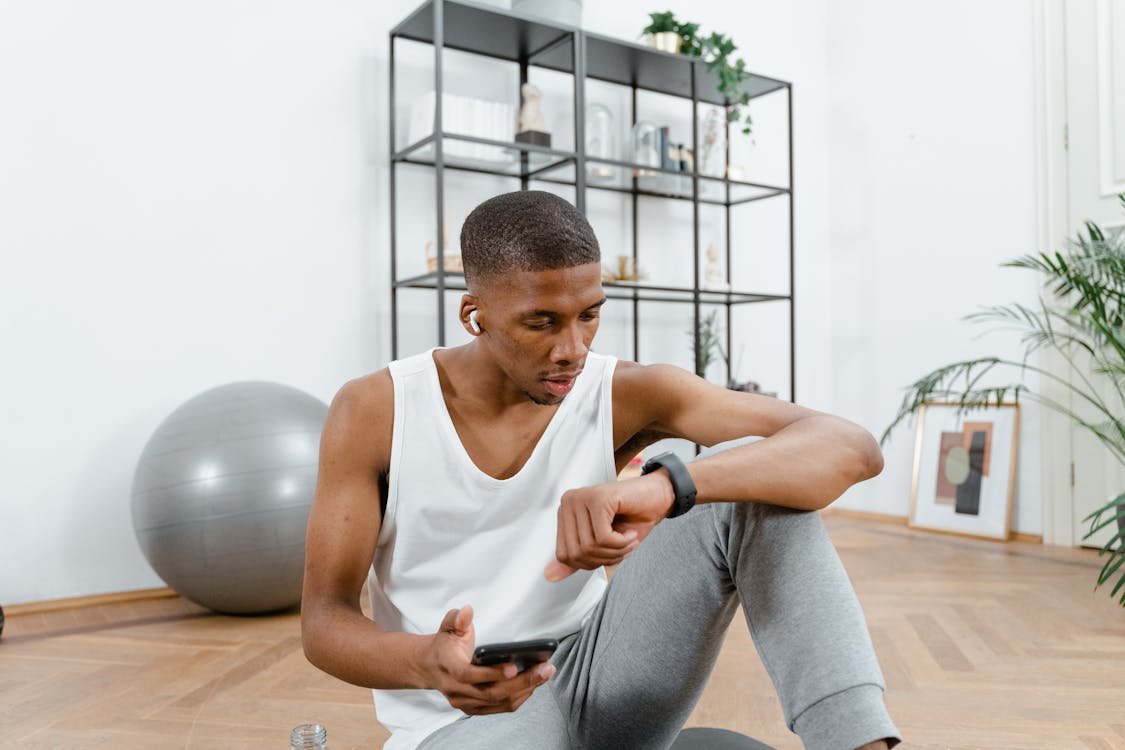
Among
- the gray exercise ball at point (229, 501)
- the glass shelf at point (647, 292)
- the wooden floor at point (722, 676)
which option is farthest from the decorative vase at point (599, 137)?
the wooden floor at point (722, 676)

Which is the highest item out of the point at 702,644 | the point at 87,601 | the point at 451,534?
the point at 451,534

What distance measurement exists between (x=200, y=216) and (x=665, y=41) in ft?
6.68

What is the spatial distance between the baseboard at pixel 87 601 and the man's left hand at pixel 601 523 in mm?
2487

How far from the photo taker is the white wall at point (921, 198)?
3895mm

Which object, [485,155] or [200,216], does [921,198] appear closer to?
[485,155]

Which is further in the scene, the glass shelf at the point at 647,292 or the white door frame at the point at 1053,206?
the white door frame at the point at 1053,206

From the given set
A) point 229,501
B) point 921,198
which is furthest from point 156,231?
point 921,198

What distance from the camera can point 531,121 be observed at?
3.51 m

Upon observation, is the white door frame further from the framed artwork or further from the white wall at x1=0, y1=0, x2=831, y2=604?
the white wall at x1=0, y1=0, x2=831, y2=604

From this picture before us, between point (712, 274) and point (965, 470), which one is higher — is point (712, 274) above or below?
above

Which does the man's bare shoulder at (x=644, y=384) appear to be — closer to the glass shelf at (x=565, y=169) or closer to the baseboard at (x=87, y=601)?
the glass shelf at (x=565, y=169)

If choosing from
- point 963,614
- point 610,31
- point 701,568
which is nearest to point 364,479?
point 701,568

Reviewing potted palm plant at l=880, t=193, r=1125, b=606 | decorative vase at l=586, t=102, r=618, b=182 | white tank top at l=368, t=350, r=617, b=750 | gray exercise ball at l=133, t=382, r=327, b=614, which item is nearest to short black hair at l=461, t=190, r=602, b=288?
white tank top at l=368, t=350, r=617, b=750

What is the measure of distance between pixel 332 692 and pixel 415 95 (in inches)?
94.0
